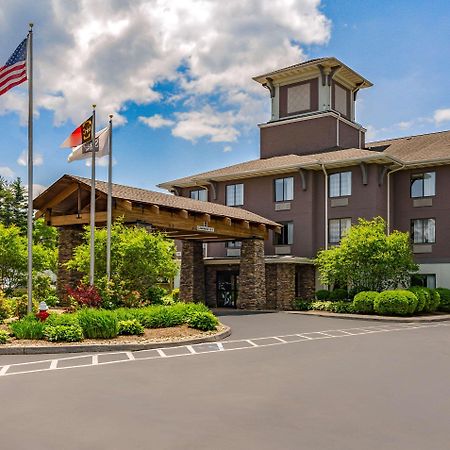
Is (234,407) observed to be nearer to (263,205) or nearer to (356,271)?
(356,271)

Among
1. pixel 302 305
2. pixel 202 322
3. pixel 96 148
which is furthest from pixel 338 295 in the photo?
pixel 96 148

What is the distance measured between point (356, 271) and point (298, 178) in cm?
783

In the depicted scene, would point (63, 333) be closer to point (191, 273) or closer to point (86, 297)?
point (86, 297)

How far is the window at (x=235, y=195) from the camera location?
124 ft

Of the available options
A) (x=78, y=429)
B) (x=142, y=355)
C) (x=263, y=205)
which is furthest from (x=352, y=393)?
(x=263, y=205)

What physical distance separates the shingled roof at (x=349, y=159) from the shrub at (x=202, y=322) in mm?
17063

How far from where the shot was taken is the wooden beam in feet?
81.3

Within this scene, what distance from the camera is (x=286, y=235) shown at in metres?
35.8

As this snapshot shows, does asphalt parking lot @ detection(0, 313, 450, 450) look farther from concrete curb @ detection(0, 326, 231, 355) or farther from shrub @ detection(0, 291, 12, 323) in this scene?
shrub @ detection(0, 291, 12, 323)

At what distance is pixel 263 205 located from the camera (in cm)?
3672

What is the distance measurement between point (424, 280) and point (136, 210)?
695 inches

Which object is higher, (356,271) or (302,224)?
(302,224)

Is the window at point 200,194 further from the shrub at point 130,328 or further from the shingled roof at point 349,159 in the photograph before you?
the shrub at point 130,328

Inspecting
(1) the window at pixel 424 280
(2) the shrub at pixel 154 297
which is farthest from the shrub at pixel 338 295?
(2) the shrub at pixel 154 297
